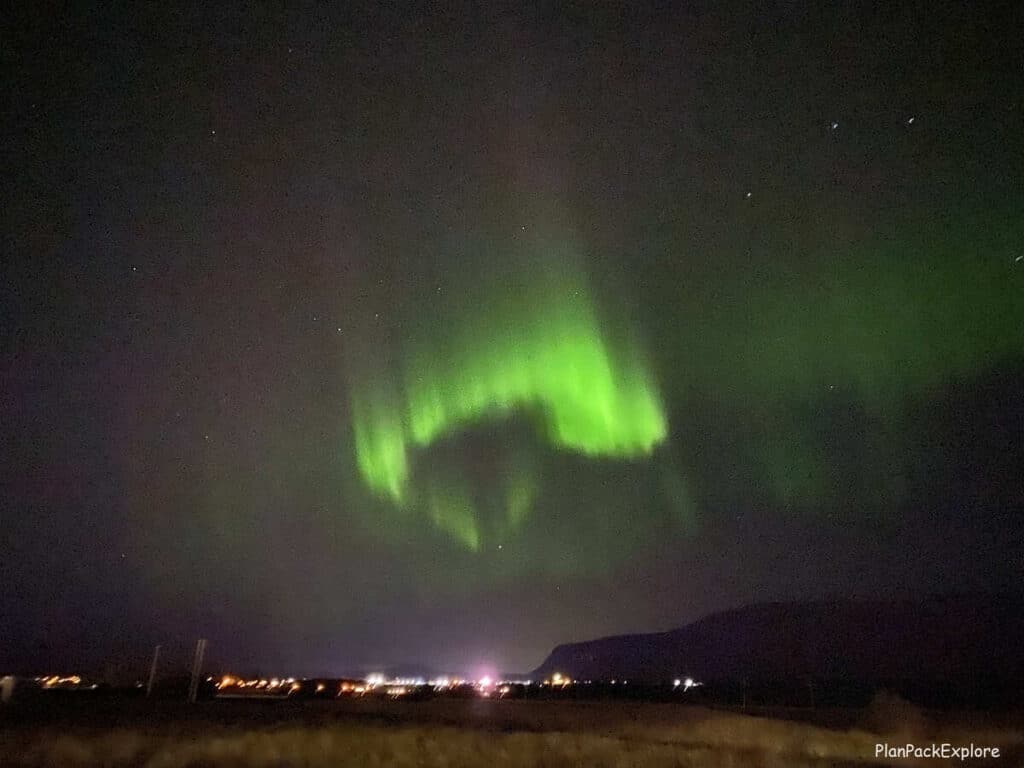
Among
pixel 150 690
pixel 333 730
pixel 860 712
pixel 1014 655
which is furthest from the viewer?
pixel 1014 655

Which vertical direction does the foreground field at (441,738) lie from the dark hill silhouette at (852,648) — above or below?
below

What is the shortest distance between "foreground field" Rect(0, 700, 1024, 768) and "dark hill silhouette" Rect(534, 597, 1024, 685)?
132m

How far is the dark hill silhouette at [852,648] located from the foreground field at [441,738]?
132 metres

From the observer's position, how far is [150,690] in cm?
3791

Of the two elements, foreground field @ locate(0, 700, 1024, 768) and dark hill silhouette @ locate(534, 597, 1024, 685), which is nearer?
foreground field @ locate(0, 700, 1024, 768)

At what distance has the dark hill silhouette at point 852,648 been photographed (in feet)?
515

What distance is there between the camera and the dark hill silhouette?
15688 centimetres

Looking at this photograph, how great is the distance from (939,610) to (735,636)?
40887 millimetres

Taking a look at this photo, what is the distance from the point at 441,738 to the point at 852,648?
176 m

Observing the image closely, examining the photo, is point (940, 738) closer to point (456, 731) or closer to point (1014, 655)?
point (456, 731)

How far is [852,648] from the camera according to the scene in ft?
583

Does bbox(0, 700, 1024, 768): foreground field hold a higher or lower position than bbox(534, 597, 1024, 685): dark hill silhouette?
lower

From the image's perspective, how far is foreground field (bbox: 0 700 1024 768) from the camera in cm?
1822

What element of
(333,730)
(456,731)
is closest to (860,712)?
(456,731)
